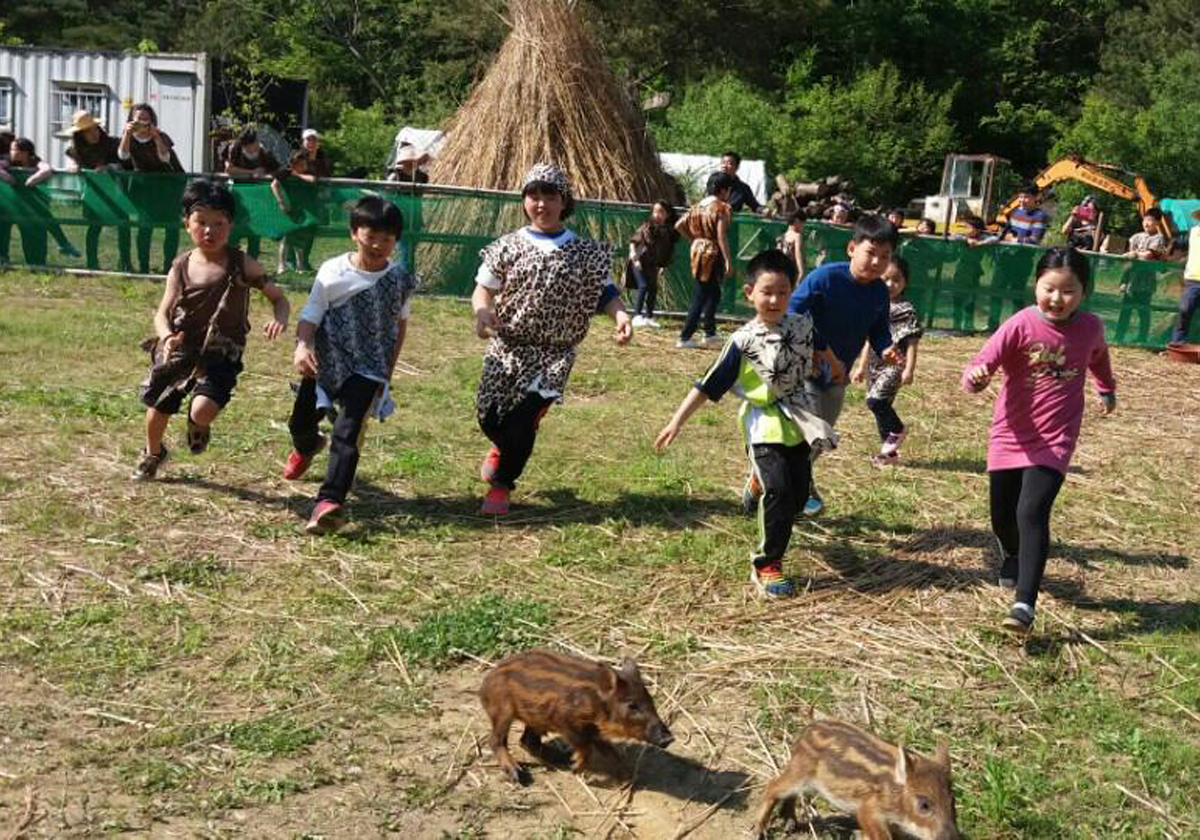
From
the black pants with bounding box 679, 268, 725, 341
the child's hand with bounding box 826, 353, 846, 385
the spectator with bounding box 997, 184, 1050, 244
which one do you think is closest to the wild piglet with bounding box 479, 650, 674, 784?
the child's hand with bounding box 826, 353, 846, 385

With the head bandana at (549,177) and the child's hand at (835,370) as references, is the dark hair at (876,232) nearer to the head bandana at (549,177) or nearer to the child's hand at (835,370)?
the child's hand at (835,370)

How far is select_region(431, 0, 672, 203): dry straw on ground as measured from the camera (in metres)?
16.8

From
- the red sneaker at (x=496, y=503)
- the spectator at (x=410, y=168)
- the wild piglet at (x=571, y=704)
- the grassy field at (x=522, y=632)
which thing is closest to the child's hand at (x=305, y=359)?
the grassy field at (x=522, y=632)

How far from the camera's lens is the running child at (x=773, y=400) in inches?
237

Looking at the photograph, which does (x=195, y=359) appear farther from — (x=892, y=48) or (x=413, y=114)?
(x=892, y=48)

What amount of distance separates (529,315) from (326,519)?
1497 mm

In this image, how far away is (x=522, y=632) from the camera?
529 cm

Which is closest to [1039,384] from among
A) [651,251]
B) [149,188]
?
[651,251]

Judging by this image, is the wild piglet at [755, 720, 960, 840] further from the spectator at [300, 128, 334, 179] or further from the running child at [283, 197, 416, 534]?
the spectator at [300, 128, 334, 179]

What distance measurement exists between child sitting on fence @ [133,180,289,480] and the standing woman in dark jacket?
7.93 meters

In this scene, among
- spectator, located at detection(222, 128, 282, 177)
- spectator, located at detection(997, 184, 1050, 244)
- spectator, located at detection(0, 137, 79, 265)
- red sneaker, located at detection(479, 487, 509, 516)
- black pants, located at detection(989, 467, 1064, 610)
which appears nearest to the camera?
black pants, located at detection(989, 467, 1064, 610)

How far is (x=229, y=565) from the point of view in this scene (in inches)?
235

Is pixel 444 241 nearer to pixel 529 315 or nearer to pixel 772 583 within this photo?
pixel 529 315

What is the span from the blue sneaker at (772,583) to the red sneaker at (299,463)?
2556 mm
